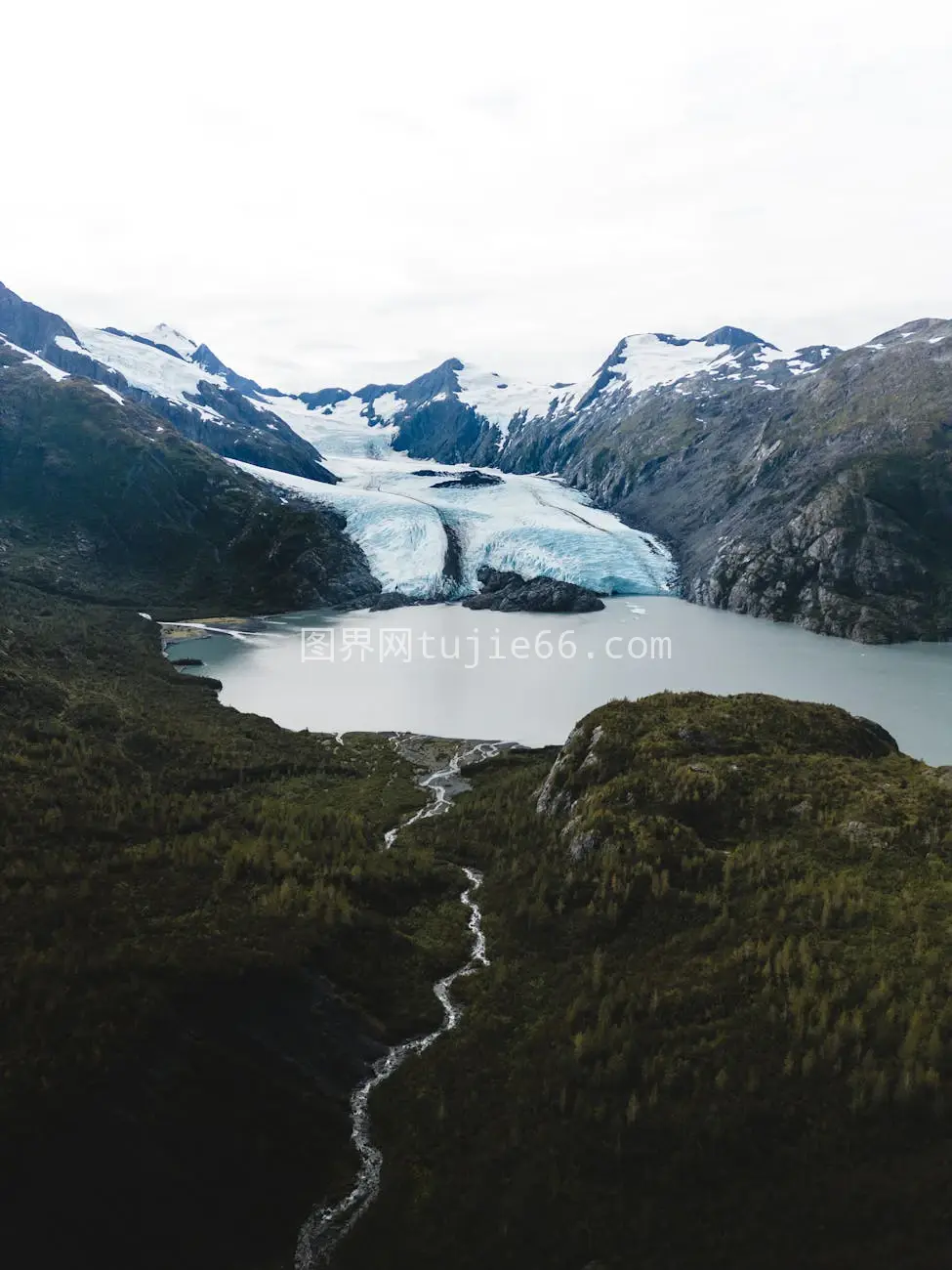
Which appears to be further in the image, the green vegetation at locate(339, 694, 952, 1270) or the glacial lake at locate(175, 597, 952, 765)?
the glacial lake at locate(175, 597, 952, 765)

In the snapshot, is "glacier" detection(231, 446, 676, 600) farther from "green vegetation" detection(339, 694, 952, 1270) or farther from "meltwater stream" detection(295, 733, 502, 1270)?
"meltwater stream" detection(295, 733, 502, 1270)

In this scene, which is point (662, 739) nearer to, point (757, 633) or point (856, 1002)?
point (856, 1002)

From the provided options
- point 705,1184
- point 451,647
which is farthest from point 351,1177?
point 451,647

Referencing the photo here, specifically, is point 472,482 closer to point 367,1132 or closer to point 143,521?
point 143,521

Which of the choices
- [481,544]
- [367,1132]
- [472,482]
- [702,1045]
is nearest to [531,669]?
[702,1045]

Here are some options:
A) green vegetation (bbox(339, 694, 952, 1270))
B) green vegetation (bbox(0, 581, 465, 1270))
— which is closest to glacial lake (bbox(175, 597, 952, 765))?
green vegetation (bbox(0, 581, 465, 1270))
